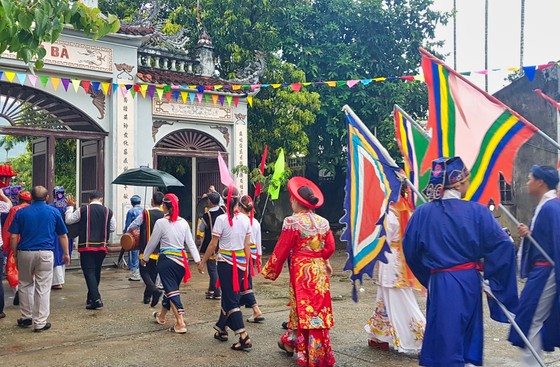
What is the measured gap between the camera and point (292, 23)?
52.4 feet

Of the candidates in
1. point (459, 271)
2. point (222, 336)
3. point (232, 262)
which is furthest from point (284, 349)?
point (459, 271)

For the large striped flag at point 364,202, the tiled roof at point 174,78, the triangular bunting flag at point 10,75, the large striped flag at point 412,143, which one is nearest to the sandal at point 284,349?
the large striped flag at point 364,202

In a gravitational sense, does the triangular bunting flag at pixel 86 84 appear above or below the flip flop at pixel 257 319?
above

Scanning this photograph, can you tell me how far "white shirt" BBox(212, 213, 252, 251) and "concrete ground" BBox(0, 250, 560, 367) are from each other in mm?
1003

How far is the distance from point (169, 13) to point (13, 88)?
A: 6068 millimetres

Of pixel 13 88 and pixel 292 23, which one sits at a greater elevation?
pixel 292 23

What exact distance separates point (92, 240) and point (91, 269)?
39 centimetres

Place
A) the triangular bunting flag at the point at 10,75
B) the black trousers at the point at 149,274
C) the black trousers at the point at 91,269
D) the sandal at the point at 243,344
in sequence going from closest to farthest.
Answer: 1. the sandal at the point at 243,344
2. the black trousers at the point at 149,274
3. the black trousers at the point at 91,269
4. the triangular bunting flag at the point at 10,75

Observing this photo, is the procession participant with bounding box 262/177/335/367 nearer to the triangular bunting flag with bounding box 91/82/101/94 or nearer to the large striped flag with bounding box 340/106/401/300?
the large striped flag with bounding box 340/106/401/300

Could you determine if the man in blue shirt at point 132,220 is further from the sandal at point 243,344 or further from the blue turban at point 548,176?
the blue turban at point 548,176

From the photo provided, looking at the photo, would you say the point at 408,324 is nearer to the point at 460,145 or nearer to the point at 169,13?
the point at 460,145

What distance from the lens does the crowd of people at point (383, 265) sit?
3.59 meters

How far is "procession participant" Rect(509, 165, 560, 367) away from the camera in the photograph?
4043mm

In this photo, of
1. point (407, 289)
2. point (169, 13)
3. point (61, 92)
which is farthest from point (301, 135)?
point (407, 289)
